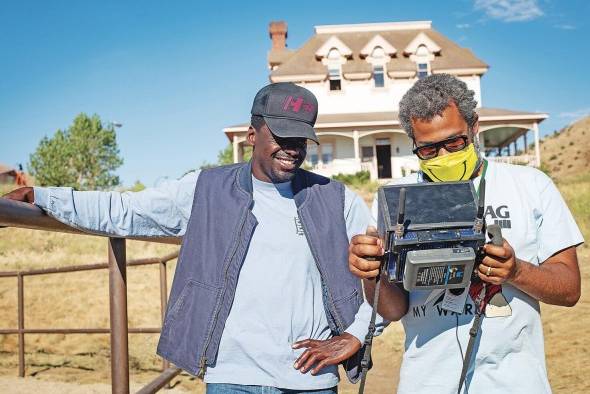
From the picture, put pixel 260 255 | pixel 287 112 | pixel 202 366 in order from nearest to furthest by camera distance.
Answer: pixel 202 366 < pixel 260 255 < pixel 287 112

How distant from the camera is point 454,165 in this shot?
1.70m

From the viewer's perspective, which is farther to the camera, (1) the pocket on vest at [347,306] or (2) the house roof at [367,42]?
(2) the house roof at [367,42]

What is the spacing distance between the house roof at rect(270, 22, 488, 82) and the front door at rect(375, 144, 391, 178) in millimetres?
3116

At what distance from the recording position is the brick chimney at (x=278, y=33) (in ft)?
91.7

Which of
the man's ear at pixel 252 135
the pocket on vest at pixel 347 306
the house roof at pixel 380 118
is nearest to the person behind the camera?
the pocket on vest at pixel 347 306

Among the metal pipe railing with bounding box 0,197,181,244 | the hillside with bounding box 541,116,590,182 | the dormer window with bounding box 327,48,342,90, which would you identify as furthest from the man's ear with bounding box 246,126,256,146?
the hillside with bounding box 541,116,590,182

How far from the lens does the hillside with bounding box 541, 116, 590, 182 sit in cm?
4288

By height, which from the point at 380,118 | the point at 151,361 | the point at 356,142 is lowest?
the point at 151,361

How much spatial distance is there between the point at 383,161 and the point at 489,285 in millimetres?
22399

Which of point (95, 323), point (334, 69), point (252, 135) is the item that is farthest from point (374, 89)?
point (252, 135)

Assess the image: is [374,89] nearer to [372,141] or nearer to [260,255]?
[372,141]

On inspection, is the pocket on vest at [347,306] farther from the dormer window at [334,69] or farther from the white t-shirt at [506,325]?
the dormer window at [334,69]

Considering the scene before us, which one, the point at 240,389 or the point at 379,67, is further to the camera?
the point at 379,67

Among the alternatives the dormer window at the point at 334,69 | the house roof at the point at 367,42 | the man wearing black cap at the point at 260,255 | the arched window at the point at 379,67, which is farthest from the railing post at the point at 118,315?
the arched window at the point at 379,67
